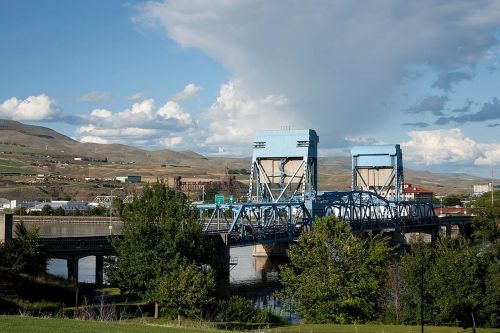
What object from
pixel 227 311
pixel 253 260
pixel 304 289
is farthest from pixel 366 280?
pixel 253 260

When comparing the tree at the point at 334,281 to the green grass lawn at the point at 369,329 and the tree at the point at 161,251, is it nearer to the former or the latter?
the green grass lawn at the point at 369,329

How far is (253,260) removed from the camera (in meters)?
122

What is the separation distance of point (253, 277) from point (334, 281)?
4101 cm

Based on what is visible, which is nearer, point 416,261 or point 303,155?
point 416,261

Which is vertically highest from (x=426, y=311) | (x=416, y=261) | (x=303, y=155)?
(x=303, y=155)

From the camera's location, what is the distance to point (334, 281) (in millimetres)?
57062

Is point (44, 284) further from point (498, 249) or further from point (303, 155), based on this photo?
point (303, 155)

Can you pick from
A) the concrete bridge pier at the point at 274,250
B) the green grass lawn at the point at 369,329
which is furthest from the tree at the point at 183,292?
the concrete bridge pier at the point at 274,250

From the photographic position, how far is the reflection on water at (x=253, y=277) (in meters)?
76.6

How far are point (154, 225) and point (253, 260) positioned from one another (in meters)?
65.1

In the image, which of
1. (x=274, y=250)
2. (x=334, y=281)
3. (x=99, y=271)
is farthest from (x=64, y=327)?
(x=274, y=250)

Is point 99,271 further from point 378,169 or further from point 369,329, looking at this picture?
point 378,169

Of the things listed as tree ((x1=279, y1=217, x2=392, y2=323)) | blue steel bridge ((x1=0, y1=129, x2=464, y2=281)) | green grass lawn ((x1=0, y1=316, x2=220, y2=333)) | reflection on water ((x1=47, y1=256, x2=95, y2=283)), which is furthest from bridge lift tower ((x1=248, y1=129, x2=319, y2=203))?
green grass lawn ((x1=0, y1=316, x2=220, y2=333))

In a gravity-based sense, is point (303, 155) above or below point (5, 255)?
above
